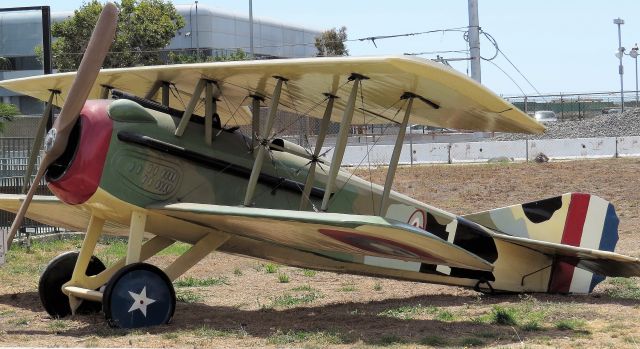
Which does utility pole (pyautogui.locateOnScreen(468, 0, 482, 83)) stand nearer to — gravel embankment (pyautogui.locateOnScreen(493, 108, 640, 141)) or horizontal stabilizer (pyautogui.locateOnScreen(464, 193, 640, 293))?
gravel embankment (pyautogui.locateOnScreen(493, 108, 640, 141))

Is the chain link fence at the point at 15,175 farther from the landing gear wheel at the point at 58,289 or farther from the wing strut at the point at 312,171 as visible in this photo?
the wing strut at the point at 312,171

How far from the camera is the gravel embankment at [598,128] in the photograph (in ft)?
116

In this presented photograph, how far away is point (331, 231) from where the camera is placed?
30.5ft

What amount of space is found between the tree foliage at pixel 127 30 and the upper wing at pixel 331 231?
4295 cm

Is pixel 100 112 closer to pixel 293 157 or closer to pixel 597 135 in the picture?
pixel 293 157

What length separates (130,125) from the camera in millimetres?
10102

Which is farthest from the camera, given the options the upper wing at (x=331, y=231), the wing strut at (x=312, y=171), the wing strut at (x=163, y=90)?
the wing strut at (x=163, y=90)

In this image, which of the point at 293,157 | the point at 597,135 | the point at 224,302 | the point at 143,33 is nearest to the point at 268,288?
the point at 224,302

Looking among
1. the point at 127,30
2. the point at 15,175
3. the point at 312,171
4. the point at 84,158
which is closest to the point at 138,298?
the point at 84,158

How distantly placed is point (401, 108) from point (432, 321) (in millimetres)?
2425

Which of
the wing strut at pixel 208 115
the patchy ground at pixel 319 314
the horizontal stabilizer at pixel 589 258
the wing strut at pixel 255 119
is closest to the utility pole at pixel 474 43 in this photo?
the patchy ground at pixel 319 314

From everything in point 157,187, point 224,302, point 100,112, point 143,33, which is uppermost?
point 143,33

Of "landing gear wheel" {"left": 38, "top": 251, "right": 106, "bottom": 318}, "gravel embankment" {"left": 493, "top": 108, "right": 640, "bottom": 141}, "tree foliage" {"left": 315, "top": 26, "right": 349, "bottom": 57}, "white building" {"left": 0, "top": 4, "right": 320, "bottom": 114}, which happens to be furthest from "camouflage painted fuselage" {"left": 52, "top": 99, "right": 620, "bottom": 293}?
"tree foliage" {"left": 315, "top": 26, "right": 349, "bottom": 57}

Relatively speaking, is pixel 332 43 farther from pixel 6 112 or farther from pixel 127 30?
pixel 6 112
